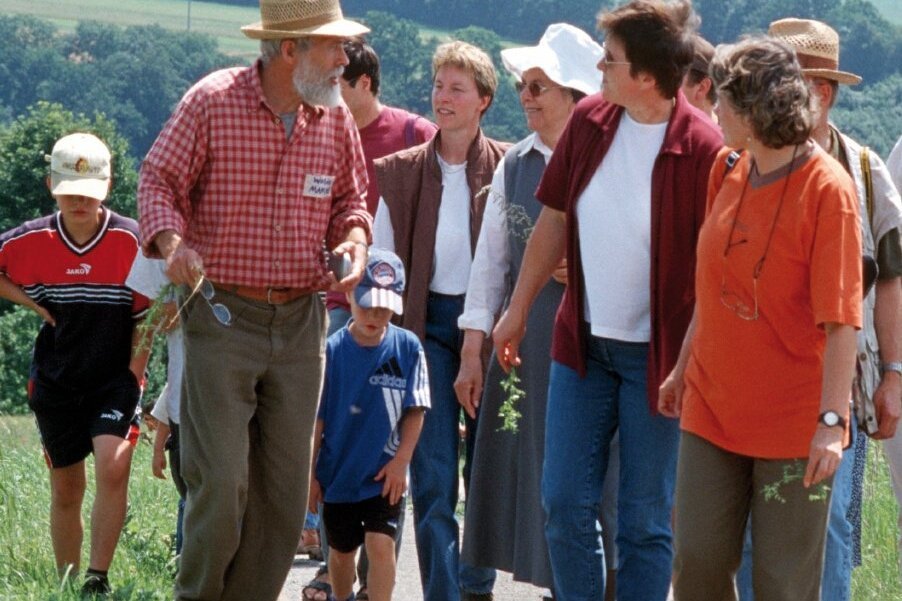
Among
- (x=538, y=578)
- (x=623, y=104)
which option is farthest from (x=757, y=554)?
(x=538, y=578)

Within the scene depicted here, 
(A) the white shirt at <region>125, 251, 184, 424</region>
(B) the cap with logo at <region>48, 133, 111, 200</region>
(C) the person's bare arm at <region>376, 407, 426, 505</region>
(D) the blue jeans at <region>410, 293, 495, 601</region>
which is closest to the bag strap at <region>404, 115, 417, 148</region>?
(D) the blue jeans at <region>410, 293, 495, 601</region>

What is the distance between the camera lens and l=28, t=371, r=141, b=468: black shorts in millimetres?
7410

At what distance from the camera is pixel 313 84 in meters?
5.68

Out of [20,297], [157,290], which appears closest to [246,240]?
[157,290]

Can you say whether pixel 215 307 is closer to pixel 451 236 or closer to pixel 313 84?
pixel 313 84

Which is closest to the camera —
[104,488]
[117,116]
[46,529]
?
[104,488]

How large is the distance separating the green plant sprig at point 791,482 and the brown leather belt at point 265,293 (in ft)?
5.72

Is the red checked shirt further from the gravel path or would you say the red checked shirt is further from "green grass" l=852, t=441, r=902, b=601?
"green grass" l=852, t=441, r=902, b=601

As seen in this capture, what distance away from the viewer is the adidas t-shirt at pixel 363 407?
671 centimetres

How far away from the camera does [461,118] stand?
7461 mm

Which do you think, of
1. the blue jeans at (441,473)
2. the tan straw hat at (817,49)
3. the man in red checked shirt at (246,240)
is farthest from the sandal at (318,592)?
the tan straw hat at (817,49)

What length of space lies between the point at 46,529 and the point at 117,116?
322 ft

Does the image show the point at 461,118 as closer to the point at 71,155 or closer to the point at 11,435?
the point at 71,155

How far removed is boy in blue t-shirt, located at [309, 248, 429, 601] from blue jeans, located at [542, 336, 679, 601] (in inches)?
41.7
